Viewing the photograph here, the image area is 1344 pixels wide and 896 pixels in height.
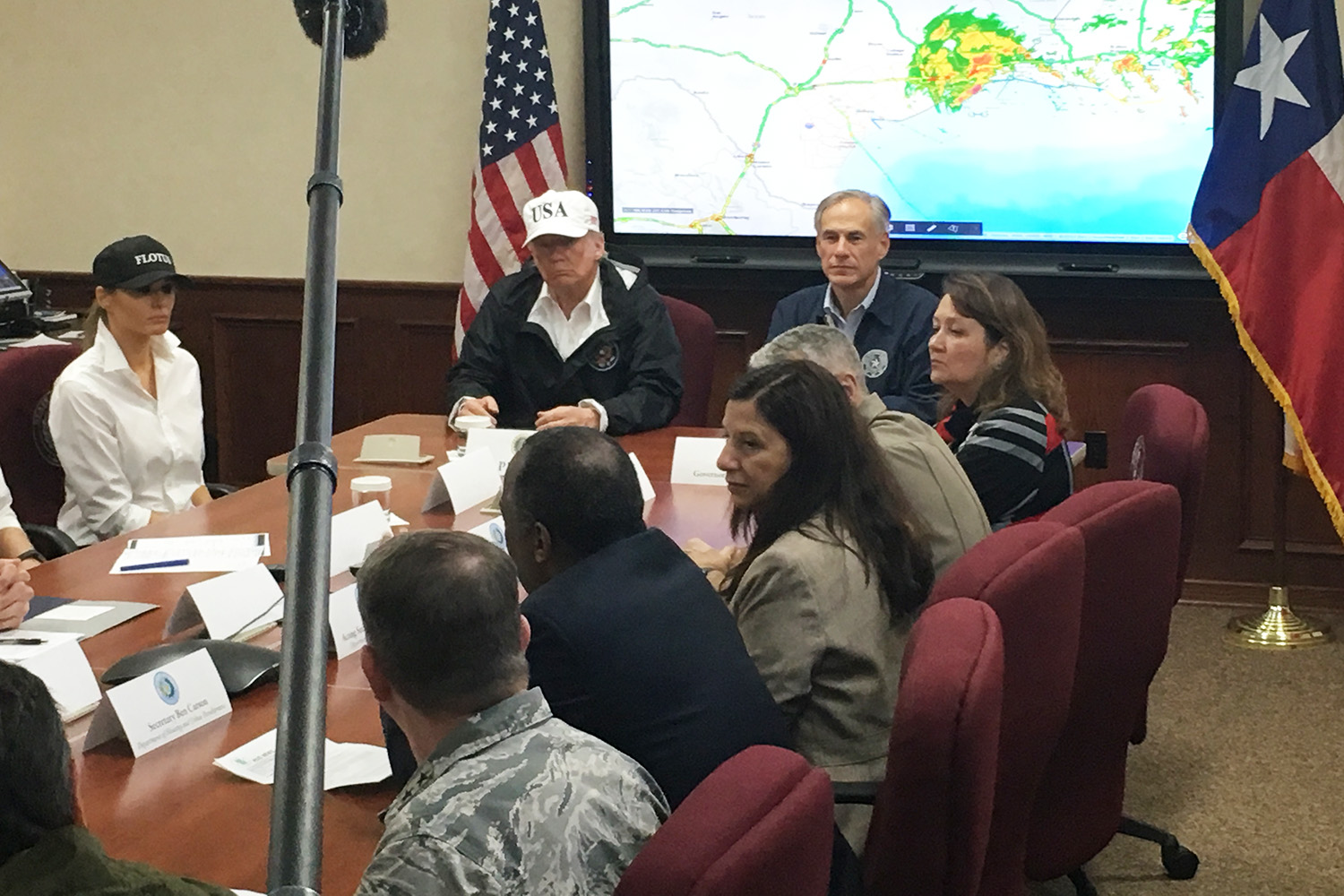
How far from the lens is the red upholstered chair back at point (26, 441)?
11.1 feet

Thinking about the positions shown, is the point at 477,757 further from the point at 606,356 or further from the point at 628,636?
the point at 606,356

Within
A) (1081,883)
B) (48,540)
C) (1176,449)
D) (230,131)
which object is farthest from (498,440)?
(230,131)

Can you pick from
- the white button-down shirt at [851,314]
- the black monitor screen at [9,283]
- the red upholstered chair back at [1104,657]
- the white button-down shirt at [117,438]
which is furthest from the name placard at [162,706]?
the black monitor screen at [9,283]

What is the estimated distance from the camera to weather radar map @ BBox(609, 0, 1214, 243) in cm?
455

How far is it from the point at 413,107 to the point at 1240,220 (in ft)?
9.36

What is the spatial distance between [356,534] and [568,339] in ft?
4.94

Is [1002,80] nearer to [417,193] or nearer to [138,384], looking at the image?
[417,193]

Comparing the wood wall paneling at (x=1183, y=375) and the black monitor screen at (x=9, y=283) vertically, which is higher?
the black monitor screen at (x=9, y=283)

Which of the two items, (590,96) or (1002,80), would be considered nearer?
(1002,80)

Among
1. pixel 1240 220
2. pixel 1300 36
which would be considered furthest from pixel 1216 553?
pixel 1300 36

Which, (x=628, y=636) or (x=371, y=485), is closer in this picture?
(x=628, y=636)

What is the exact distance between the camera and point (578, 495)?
1934 mm

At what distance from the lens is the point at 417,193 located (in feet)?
17.5

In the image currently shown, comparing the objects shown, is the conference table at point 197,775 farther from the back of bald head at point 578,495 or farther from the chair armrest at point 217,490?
the chair armrest at point 217,490
